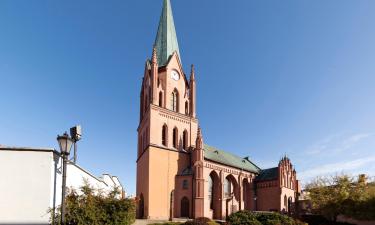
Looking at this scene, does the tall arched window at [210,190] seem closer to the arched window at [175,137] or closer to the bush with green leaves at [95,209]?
the arched window at [175,137]

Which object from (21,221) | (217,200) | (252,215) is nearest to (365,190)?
(252,215)

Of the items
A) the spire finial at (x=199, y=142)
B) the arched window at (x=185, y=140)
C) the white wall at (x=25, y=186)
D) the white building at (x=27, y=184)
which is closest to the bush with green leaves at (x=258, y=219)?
the spire finial at (x=199, y=142)

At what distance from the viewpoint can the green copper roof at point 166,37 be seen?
4997 centimetres

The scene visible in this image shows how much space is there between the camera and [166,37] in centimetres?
5125

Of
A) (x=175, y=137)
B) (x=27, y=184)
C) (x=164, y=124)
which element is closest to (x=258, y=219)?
(x=175, y=137)

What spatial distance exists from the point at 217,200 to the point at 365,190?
19.5 m

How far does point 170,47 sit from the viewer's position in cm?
5097

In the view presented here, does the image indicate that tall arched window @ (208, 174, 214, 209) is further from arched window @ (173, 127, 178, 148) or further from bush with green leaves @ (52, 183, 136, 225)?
bush with green leaves @ (52, 183, 136, 225)

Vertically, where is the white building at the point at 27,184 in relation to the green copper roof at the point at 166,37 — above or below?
below

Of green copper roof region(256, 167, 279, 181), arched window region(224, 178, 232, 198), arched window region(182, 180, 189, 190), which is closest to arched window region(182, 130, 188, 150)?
arched window region(182, 180, 189, 190)

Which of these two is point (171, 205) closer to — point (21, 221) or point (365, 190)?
point (365, 190)

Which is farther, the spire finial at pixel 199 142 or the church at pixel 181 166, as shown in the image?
the spire finial at pixel 199 142

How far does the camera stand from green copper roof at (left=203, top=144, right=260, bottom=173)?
47756 millimetres

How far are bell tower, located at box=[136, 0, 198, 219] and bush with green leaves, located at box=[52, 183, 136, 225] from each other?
23.2 meters
